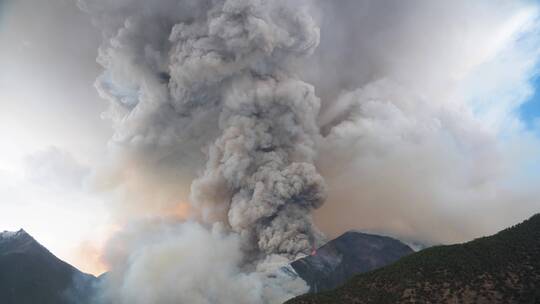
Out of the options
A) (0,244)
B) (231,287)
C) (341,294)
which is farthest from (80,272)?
(341,294)

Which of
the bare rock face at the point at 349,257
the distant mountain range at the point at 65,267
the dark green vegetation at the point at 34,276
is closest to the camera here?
the bare rock face at the point at 349,257

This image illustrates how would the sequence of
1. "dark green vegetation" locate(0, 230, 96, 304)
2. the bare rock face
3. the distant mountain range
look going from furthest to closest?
"dark green vegetation" locate(0, 230, 96, 304), the distant mountain range, the bare rock face

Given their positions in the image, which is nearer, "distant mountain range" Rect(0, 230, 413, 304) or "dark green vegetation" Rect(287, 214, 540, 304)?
"dark green vegetation" Rect(287, 214, 540, 304)

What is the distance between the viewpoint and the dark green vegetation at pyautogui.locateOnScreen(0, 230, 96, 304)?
144 m

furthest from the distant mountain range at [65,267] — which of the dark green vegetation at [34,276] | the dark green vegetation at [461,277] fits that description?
the dark green vegetation at [461,277]

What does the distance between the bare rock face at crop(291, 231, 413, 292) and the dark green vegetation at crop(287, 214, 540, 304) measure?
233ft

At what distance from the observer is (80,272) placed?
168250 millimetres

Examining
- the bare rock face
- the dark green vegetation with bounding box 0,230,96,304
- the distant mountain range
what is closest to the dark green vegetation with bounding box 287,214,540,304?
the bare rock face

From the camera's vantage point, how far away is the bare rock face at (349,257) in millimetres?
128375

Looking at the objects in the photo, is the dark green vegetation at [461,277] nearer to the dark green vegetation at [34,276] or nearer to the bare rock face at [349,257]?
the bare rock face at [349,257]

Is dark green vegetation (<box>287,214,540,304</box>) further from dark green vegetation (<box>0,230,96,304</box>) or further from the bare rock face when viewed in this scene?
dark green vegetation (<box>0,230,96,304</box>)

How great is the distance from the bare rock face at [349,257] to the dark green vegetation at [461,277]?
70933 mm

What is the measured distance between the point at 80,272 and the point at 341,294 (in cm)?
14905

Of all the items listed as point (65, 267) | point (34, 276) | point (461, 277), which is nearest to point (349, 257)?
point (65, 267)
